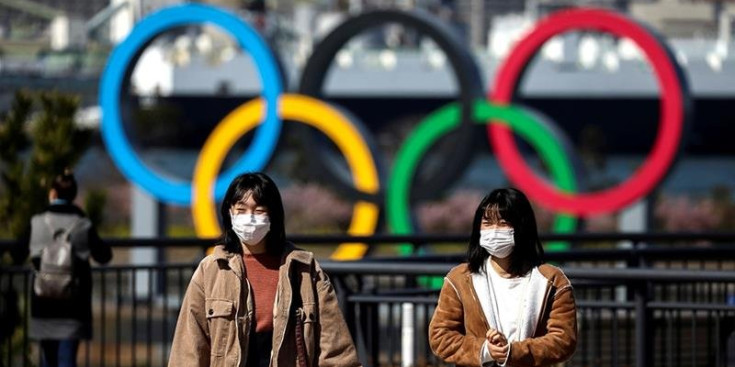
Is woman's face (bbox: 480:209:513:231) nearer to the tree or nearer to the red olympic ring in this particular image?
the tree

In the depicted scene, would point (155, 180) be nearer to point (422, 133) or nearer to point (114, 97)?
point (114, 97)

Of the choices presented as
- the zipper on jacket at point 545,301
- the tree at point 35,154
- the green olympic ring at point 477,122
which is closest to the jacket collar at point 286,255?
the zipper on jacket at point 545,301

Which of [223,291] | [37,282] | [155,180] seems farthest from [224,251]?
[155,180]

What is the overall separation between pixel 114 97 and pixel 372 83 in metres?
49.9

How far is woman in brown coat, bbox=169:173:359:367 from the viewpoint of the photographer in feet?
19.1

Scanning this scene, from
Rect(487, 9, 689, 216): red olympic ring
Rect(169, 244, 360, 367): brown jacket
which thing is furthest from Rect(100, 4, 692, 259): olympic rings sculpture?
Rect(169, 244, 360, 367): brown jacket

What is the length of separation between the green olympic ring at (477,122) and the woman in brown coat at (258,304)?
15.3 metres

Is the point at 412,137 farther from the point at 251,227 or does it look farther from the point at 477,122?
the point at 251,227

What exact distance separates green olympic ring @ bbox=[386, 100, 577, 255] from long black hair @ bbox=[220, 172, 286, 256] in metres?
15.3

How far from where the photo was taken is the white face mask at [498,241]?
5.78 m

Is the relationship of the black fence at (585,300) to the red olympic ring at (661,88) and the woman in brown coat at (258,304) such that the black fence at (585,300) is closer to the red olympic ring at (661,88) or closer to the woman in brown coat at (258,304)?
the woman in brown coat at (258,304)

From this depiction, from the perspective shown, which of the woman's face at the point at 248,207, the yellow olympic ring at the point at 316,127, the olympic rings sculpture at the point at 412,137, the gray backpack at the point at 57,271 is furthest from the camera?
the yellow olympic ring at the point at 316,127

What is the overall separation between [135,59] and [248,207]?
1758cm

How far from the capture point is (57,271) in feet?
31.4
